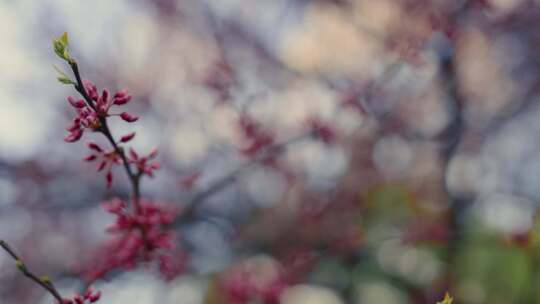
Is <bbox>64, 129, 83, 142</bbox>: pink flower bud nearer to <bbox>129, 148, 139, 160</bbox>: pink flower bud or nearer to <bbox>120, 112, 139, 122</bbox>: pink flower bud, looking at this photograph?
<bbox>120, 112, 139, 122</bbox>: pink flower bud

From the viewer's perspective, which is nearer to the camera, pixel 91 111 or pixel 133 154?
pixel 91 111

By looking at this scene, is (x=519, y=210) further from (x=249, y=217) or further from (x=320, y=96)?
(x=249, y=217)

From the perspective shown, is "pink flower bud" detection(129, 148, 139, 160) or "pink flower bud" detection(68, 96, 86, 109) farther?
"pink flower bud" detection(129, 148, 139, 160)

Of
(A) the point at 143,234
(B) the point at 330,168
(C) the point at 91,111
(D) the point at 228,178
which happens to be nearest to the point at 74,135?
(C) the point at 91,111

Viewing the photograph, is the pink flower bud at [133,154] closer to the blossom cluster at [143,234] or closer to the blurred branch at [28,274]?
the blossom cluster at [143,234]

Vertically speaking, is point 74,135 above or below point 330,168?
below

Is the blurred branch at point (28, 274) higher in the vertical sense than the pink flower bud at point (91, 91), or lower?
lower

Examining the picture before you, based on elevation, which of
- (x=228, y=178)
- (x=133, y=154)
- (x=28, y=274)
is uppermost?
(x=228, y=178)

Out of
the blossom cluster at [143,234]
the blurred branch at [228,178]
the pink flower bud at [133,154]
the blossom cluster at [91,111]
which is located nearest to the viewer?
the blossom cluster at [91,111]

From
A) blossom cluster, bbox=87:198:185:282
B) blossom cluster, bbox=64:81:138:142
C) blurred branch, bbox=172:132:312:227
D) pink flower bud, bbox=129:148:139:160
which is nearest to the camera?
blossom cluster, bbox=64:81:138:142

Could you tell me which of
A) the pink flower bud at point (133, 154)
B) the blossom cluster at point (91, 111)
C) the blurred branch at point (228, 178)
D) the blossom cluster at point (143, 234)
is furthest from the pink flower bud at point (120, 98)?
the blurred branch at point (228, 178)

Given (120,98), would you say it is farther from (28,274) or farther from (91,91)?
(28,274)

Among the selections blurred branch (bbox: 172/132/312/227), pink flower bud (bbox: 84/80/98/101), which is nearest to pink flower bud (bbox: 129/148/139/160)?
pink flower bud (bbox: 84/80/98/101)

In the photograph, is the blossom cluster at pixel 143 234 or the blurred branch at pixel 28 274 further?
the blossom cluster at pixel 143 234
